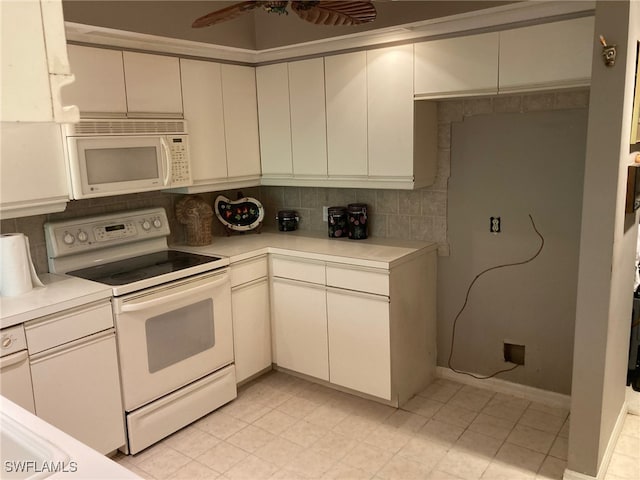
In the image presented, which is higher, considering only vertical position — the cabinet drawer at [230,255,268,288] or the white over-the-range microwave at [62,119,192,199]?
the white over-the-range microwave at [62,119,192,199]

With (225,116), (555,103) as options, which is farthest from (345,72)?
(555,103)

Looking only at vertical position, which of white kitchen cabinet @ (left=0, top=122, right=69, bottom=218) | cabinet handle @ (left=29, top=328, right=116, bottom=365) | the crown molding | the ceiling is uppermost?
the ceiling

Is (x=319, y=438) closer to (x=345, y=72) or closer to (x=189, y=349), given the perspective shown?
(x=189, y=349)

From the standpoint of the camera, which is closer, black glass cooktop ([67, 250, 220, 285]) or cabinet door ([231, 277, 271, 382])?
black glass cooktop ([67, 250, 220, 285])

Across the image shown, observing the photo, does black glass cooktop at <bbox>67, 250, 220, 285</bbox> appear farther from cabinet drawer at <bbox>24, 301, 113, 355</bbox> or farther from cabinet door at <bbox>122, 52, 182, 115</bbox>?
cabinet door at <bbox>122, 52, 182, 115</bbox>

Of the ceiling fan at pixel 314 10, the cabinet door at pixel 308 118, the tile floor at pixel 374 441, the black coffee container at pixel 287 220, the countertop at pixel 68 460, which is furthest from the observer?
the black coffee container at pixel 287 220

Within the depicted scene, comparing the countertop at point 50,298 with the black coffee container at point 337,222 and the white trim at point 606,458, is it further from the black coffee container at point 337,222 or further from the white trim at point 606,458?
the white trim at point 606,458

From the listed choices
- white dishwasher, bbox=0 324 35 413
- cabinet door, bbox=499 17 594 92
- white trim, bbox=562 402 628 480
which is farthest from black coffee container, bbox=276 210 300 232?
white trim, bbox=562 402 628 480

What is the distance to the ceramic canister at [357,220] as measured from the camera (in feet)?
11.3

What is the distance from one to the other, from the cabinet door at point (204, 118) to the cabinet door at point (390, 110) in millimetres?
990

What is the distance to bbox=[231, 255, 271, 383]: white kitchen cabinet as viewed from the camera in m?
3.27

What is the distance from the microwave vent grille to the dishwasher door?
43.1 inches

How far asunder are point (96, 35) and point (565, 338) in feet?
10.0

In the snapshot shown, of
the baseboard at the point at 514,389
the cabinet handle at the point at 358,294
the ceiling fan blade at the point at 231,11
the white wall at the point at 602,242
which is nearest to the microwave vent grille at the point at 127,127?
the ceiling fan blade at the point at 231,11
